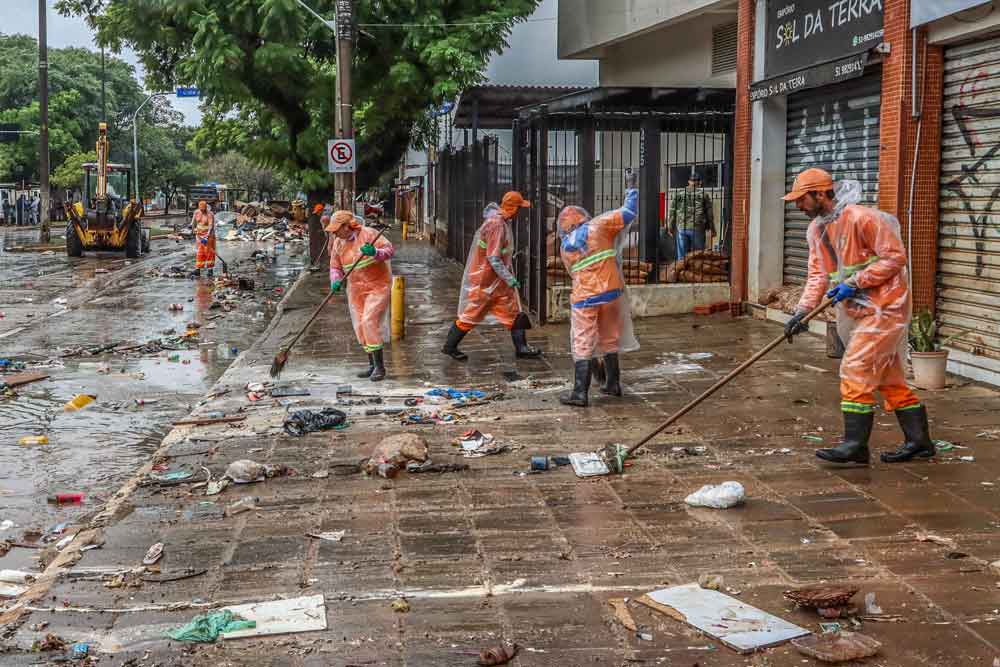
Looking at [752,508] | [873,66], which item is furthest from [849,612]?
[873,66]

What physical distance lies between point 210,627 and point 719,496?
2.80 metres

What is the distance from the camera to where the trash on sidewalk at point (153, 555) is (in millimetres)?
5410

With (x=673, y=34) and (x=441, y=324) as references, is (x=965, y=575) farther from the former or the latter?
(x=673, y=34)

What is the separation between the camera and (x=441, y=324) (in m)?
14.7

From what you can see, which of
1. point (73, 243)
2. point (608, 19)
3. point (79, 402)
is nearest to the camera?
point (79, 402)

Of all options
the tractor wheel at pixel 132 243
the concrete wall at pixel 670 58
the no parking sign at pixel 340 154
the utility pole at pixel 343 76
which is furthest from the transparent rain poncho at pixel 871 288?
the tractor wheel at pixel 132 243

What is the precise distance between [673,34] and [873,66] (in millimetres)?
8231

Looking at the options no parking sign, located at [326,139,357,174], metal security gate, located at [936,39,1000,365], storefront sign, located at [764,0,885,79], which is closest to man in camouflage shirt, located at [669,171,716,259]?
storefront sign, located at [764,0,885,79]

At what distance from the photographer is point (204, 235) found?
23109mm

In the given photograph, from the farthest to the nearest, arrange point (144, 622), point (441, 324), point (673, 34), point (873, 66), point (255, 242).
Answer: point (255, 242) < point (673, 34) < point (441, 324) < point (873, 66) < point (144, 622)

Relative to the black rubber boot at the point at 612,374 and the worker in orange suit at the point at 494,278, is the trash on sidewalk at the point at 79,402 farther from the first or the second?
the black rubber boot at the point at 612,374

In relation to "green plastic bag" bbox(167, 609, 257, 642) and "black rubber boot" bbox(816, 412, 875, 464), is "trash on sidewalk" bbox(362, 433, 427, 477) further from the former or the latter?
"black rubber boot" bbox(816, 412, 875, 464)

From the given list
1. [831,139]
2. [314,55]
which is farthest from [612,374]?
[314,55]

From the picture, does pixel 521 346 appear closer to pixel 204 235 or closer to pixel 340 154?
pixel 340 154
